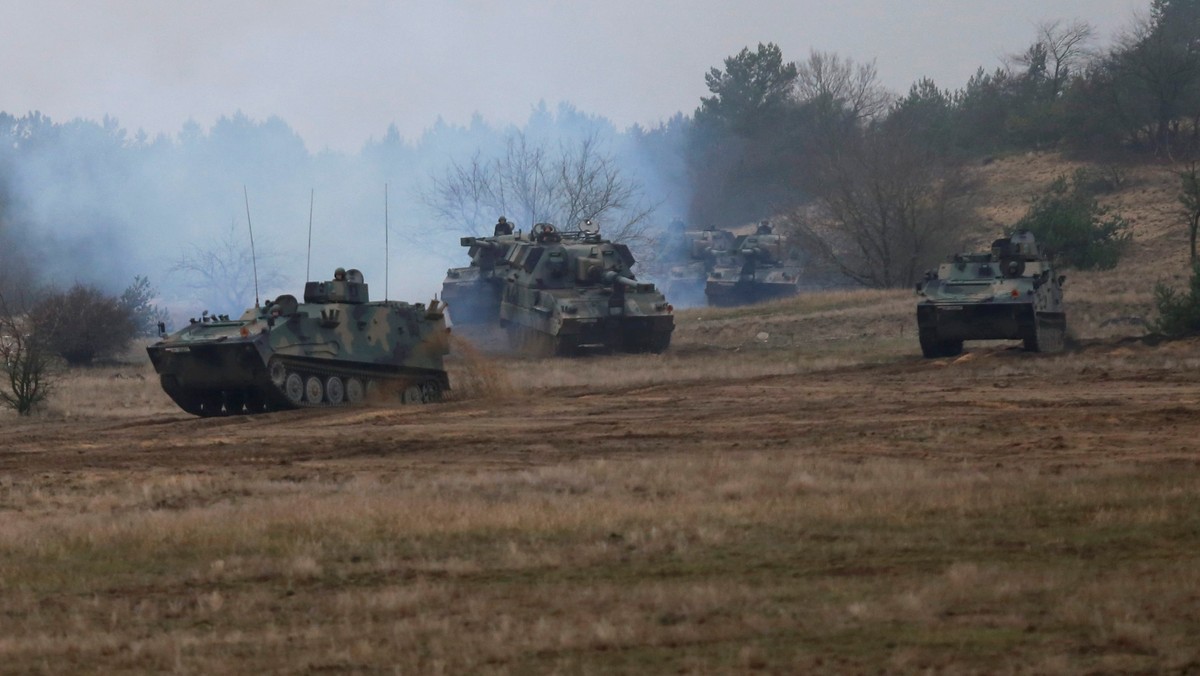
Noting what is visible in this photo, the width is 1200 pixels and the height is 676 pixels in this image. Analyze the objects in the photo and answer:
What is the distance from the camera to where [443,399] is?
86.1 feet

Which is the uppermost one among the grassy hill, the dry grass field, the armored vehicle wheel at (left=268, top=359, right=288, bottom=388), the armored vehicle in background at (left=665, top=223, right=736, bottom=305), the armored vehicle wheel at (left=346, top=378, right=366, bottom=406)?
the armored vehicle in background at (left=665, top=223, right=736, bottom=305)

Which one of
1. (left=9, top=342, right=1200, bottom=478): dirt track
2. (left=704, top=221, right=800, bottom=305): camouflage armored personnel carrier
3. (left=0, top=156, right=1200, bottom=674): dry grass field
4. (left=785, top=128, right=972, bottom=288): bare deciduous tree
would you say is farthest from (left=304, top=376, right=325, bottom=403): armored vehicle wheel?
(left=785, top=128, right=972, bottom=288): bare deciduous tree

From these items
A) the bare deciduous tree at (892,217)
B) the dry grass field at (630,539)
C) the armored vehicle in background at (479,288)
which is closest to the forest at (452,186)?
the bare deciduous tree at (892,217)

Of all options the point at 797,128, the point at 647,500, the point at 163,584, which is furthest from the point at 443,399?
the point at 797,128

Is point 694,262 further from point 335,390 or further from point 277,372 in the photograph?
point 277,372

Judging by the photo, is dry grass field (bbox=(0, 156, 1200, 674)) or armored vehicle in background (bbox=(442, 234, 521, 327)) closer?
dry grass field (bbox=(0, 156, 1200, 674))

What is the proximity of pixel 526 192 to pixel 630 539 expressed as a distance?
167ft

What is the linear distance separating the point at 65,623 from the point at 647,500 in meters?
4.71

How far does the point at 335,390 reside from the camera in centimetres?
2414

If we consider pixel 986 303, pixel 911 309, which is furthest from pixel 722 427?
pixel 911 309

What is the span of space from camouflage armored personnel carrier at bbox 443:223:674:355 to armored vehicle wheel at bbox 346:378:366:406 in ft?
31.5

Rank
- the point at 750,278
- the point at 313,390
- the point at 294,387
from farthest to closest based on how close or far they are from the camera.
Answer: the point at 750,278 → the point at 313,390 → the point at 294,387

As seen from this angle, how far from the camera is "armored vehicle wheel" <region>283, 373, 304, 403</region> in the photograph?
901 inches

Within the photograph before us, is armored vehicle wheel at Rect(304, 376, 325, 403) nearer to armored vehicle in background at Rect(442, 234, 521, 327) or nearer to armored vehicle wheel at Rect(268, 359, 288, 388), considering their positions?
armored vehicle wheel at Rect(268, 359, 288, 388)
